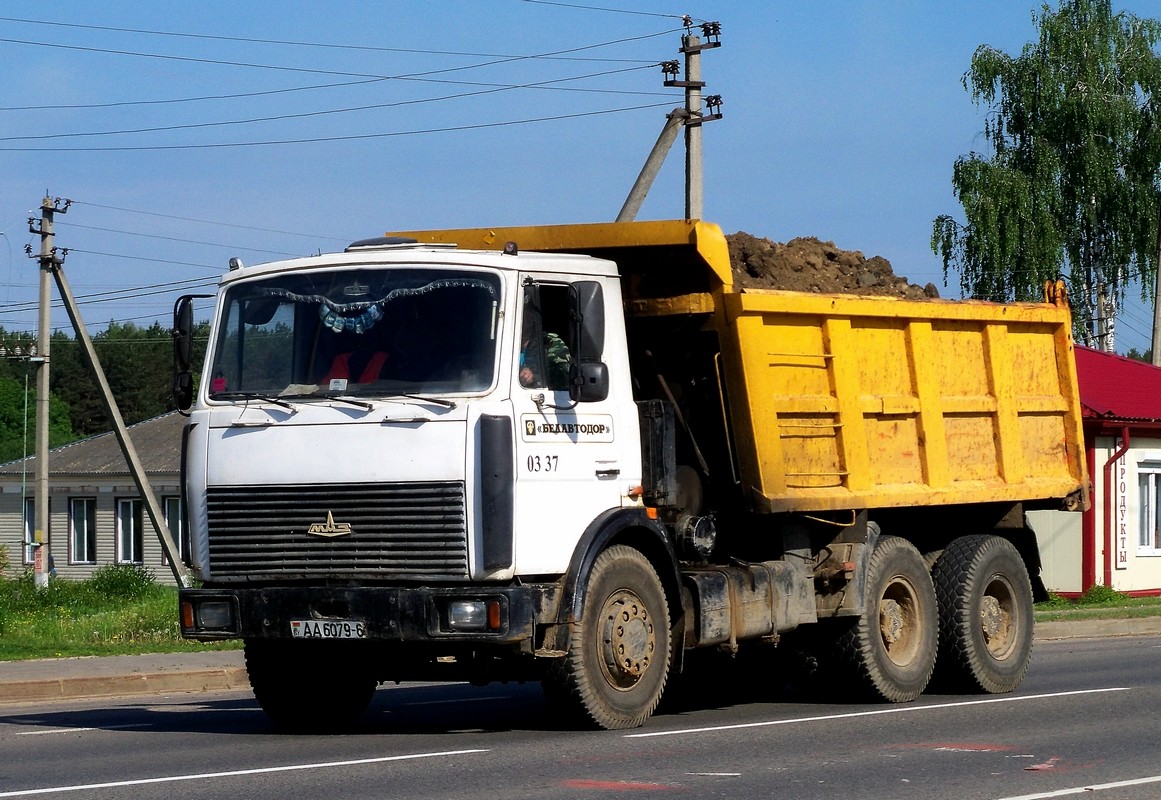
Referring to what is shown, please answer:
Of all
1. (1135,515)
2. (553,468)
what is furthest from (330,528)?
(1135,515)

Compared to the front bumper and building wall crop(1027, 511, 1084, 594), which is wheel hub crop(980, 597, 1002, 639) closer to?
the front bumper

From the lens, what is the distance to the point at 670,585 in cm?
1103

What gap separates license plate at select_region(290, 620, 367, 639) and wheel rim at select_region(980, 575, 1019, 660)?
5.79 metres

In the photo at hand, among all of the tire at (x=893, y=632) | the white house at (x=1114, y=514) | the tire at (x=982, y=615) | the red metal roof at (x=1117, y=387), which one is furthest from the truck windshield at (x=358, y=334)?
the white house at (x=1114, y=514)

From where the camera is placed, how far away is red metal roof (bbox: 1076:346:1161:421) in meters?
30.1

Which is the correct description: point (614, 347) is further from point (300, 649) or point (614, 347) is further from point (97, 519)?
point (97, 519)

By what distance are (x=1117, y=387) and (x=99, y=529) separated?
92.8 feet

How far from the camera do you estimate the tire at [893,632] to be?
1261 centimetres

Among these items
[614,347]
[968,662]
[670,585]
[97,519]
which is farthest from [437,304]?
[97,519]

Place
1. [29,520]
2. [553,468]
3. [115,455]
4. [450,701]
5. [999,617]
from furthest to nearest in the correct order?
[29,520], [115,455], [999,617], [450,701], [553,468]

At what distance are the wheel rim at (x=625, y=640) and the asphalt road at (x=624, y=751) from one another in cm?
37

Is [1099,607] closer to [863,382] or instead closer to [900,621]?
[900,621]

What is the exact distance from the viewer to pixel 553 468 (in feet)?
33.7

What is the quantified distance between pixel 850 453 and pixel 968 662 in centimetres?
219
